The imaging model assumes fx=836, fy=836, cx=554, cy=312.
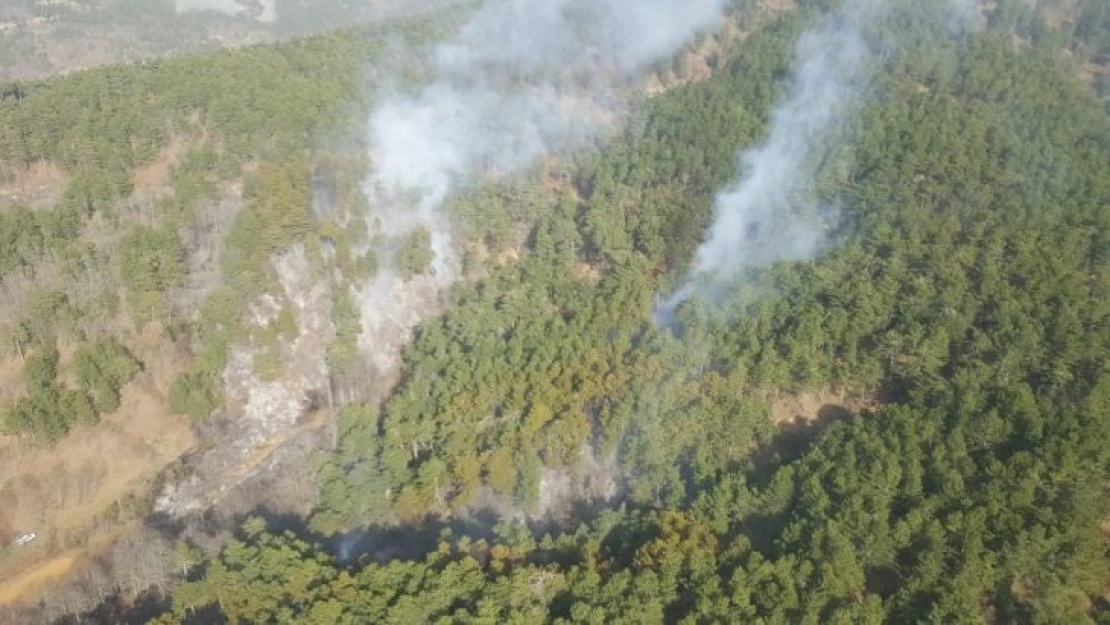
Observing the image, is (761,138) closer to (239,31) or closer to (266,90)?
(266,90)

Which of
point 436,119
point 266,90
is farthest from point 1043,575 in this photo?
point 266,90

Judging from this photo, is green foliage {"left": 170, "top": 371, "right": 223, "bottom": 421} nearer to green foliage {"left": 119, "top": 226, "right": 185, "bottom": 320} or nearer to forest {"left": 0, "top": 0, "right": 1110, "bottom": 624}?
forest {"left": 0, "top": 0, "right": 1110, "bottom": 624}

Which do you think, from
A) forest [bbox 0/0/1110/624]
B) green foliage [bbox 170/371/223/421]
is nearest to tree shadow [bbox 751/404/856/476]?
forest [bbox 0/0/1110/624]

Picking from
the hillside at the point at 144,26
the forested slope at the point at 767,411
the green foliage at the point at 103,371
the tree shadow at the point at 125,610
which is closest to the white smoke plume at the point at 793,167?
the forested slope at the point at 767,411

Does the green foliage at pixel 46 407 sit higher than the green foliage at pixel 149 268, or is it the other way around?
the green foliage at pixel 149 268

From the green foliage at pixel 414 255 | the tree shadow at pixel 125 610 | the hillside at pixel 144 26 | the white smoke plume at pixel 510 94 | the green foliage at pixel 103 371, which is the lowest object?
the tree shadow at pixel 125 610

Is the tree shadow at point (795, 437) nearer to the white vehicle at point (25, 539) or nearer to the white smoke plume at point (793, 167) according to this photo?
the white smoke plume at point (793, 167)

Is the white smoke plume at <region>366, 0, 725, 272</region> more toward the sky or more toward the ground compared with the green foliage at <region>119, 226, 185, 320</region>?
more toward the sky

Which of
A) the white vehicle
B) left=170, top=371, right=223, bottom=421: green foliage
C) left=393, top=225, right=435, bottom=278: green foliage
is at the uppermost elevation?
left=393, top=225, right=435, bottom=278: green foliage
